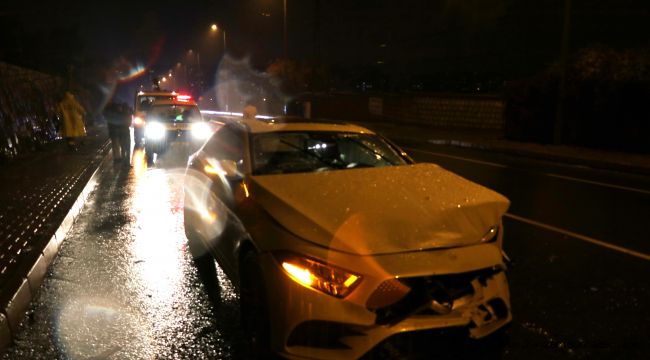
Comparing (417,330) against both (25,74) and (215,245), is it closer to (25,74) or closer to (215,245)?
(215,245)

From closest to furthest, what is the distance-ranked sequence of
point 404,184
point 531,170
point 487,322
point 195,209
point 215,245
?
1. point 487,322
2. point 404,184
3. point 215,245
4. point 195,209
5. point 531,170

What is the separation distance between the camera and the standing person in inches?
557

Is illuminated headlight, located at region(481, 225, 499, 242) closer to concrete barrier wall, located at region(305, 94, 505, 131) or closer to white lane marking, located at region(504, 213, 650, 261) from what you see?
white lane marking, located at region(504, 213, 650, 261)

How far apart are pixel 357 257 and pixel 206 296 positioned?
2.28 meters

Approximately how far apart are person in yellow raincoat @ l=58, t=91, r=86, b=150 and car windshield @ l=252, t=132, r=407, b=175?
37.6 ft

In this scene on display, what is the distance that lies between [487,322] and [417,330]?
0.56 m

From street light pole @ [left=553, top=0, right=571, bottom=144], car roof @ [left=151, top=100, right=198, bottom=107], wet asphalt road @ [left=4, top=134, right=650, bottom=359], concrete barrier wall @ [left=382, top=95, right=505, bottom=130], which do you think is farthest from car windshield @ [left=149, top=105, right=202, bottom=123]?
concrete barrier wall @ [left=382, top=95, right=505, bottom=130]

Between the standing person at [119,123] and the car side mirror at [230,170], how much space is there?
33.5 feet

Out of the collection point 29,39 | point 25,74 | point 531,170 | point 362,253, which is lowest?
point 531,170

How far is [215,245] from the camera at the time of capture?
5086 millimetres

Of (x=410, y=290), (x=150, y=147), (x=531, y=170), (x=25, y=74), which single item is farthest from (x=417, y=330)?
(x=25, y=74)

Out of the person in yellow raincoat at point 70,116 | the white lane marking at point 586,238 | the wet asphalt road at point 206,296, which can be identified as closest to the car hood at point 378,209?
the wet asphalt road at point 206,296

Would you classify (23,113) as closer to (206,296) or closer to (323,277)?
(206,296)

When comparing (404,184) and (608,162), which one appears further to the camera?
(608,162)
